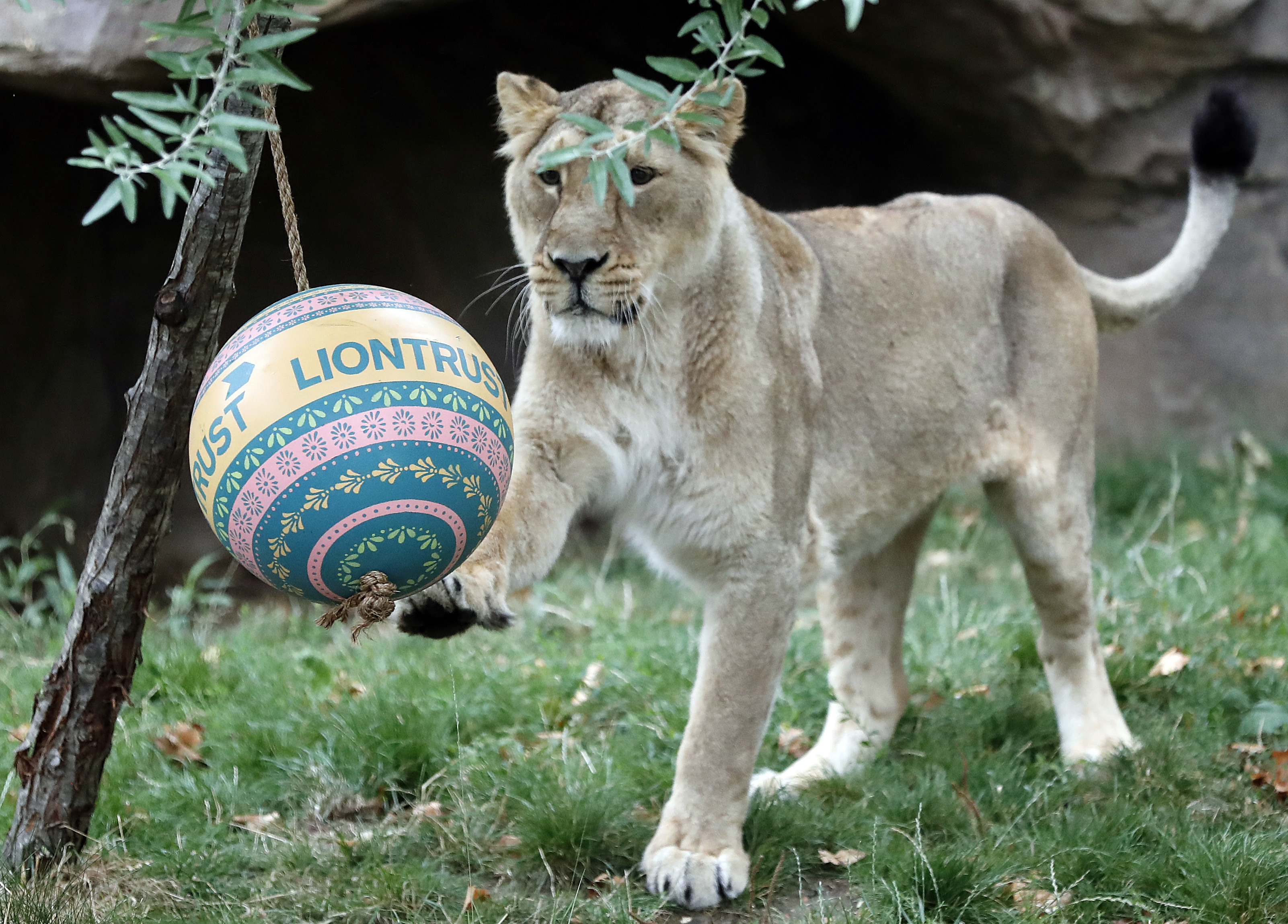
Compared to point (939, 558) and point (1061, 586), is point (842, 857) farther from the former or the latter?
point (939, 558)

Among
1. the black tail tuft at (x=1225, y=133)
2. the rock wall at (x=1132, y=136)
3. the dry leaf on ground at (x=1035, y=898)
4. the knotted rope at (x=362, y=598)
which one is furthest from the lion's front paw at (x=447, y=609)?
the rock wall at (x=1132, y=136)

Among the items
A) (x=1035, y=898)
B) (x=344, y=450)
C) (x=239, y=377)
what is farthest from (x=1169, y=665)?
(x=239, y=377)

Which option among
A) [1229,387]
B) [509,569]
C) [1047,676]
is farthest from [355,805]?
[1229,387]

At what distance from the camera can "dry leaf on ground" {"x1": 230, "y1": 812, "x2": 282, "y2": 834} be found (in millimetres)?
3410

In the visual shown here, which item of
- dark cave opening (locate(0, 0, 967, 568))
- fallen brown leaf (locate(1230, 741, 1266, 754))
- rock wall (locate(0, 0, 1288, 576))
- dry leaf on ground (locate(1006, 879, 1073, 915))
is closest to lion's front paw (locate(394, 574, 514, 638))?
dry leaf on ground (locate(1006, 879, 1073, 915))

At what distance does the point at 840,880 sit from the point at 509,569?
116 cm

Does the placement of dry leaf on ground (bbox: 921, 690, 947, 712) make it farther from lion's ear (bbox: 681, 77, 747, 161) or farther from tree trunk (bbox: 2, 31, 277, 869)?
tree trunk (bbox: 2, 31, 277, 869)

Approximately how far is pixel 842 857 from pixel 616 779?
0.66m

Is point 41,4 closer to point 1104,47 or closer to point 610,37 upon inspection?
point 610,37

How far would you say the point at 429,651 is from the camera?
4836mm

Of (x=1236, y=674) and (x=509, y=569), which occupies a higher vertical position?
(x=509, y=569)

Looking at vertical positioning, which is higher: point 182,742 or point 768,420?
point 768,420

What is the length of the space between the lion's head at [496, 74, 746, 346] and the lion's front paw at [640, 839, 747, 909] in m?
1.22

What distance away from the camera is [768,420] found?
11.0 feet
